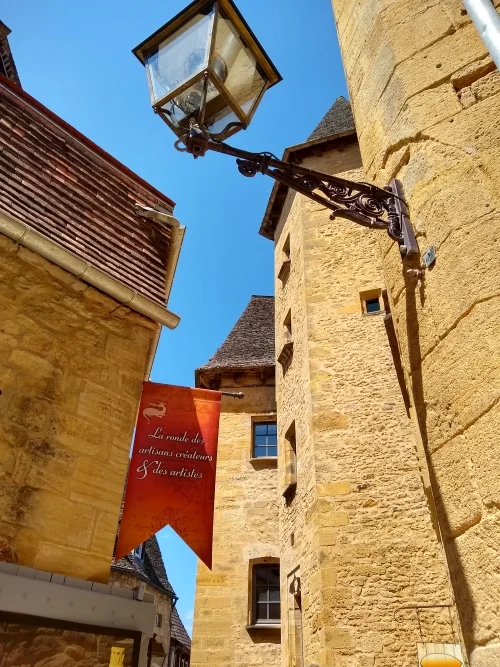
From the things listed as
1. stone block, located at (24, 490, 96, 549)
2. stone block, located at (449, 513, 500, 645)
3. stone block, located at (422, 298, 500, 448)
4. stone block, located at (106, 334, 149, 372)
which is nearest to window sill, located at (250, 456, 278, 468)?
stone block, located at (106, 334, 149, 372)

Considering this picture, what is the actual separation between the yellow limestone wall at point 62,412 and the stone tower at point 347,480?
227cm

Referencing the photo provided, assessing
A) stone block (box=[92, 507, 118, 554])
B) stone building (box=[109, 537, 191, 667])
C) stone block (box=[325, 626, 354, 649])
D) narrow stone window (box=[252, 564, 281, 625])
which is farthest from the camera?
stone building (box=[109, 537, 191, 667])

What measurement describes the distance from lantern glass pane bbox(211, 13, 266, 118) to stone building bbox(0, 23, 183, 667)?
196 cm

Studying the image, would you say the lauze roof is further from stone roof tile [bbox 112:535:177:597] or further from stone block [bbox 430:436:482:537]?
stone block [bbox 430:436:482:537]

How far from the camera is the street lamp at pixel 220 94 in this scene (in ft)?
8.97

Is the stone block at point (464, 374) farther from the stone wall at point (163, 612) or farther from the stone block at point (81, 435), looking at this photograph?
the stone wall at point (163, 612)

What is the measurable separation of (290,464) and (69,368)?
21.9 feet

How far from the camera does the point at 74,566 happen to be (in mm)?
3236

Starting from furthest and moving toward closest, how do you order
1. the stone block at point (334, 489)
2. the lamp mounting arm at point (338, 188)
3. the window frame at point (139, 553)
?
the window frame at point (139, 553), the stone block at point (334, 489), the lamp mounting arm at point (338, 188)

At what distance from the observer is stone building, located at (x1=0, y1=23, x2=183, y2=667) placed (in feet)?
9.87

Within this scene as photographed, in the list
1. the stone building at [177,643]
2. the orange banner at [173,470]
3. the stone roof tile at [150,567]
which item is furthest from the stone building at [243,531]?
the orange banner at [173,470]

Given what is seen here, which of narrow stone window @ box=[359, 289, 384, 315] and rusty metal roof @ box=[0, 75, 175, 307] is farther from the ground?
narrow stone window @ box=[359, 289, 384, 315]

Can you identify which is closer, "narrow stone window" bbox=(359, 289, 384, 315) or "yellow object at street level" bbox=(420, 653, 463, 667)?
"yellow object at street level" bbox=(420, 653, 463, 667)

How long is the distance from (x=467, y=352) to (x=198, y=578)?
1075 cm
